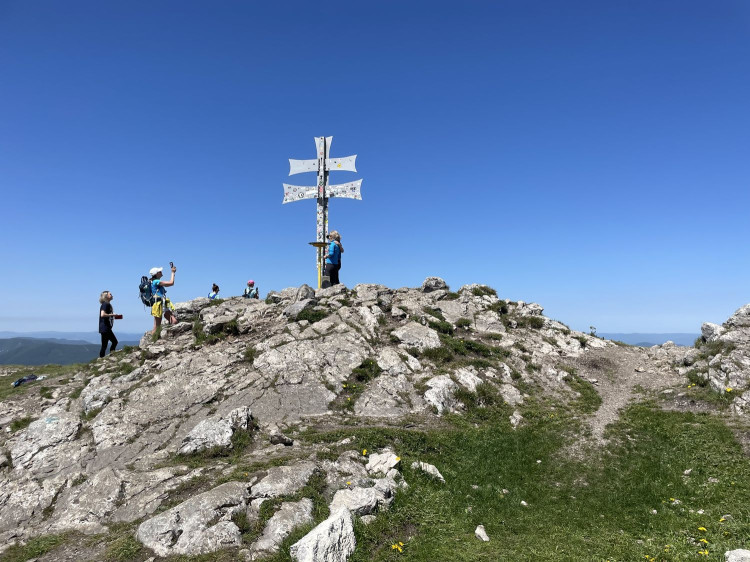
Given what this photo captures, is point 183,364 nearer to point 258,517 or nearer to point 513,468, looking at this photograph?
point 258,517

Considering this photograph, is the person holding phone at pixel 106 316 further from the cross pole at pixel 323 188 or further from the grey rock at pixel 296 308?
the cross pole at pixel 323 188

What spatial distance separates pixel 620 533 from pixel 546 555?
267cm

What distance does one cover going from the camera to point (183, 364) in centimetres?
2064

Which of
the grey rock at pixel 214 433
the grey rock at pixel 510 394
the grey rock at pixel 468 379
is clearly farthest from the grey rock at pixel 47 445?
the grey rock at pixel 510 394

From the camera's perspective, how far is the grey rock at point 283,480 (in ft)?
36.1

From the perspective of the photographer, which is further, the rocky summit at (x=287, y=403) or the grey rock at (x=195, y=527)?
the rocky summit at (x=287, y=403)

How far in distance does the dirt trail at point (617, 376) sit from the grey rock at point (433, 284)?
11.5m

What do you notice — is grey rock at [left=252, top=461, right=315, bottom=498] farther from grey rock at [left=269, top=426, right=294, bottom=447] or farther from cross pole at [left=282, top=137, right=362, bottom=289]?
cross pole at [left=282, top=137, right=362, bottom=289]

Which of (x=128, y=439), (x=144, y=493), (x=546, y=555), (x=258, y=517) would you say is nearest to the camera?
(x=546, y=555)

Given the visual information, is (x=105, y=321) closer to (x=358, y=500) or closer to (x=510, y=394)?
(x=358, y=500)

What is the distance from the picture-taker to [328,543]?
28.3ft

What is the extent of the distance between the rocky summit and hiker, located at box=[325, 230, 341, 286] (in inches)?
62.7

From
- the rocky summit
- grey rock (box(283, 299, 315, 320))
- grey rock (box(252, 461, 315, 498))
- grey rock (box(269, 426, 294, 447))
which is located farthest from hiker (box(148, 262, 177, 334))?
grey rock (box(252, 461, 315, 498))

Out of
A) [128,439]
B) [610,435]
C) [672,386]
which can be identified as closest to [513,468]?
[610,435]
